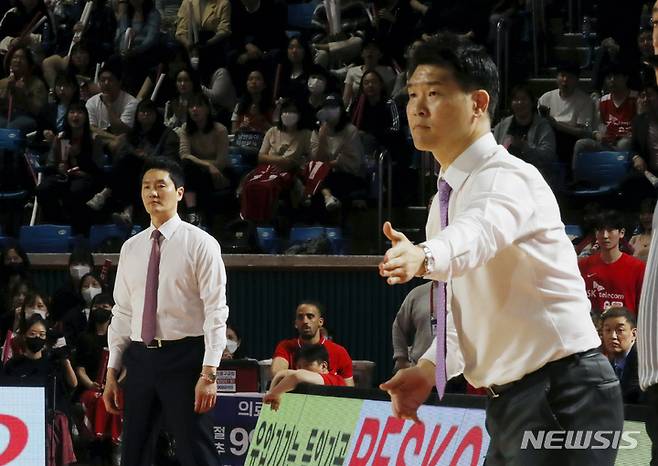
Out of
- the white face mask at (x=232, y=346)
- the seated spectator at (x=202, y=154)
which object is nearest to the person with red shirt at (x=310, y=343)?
the white face mask at (x=232, y=346)

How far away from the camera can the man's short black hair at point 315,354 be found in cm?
940

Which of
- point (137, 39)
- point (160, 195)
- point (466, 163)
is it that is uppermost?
point (137, 39)

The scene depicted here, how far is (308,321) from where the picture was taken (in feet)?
33.9

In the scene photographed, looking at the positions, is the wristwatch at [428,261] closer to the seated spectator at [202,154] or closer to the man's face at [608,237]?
the man's face at [608,237]

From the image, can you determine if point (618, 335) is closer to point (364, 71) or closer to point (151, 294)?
point (151, 294)

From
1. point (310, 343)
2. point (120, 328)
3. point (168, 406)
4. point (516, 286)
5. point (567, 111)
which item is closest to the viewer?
point (516, 286)

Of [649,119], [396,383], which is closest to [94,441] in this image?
[649,119]

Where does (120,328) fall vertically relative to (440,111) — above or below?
below

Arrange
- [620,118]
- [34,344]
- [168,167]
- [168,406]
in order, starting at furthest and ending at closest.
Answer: [620,118], [34,344], [168,167], [168,406]

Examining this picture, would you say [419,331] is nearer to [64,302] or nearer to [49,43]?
[64,302]

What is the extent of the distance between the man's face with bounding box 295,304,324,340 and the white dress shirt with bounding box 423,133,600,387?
654 cm

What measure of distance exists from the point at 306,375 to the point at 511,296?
197 inches

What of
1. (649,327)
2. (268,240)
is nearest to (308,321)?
(268,240)

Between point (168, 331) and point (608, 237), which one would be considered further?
point (608, 237)
